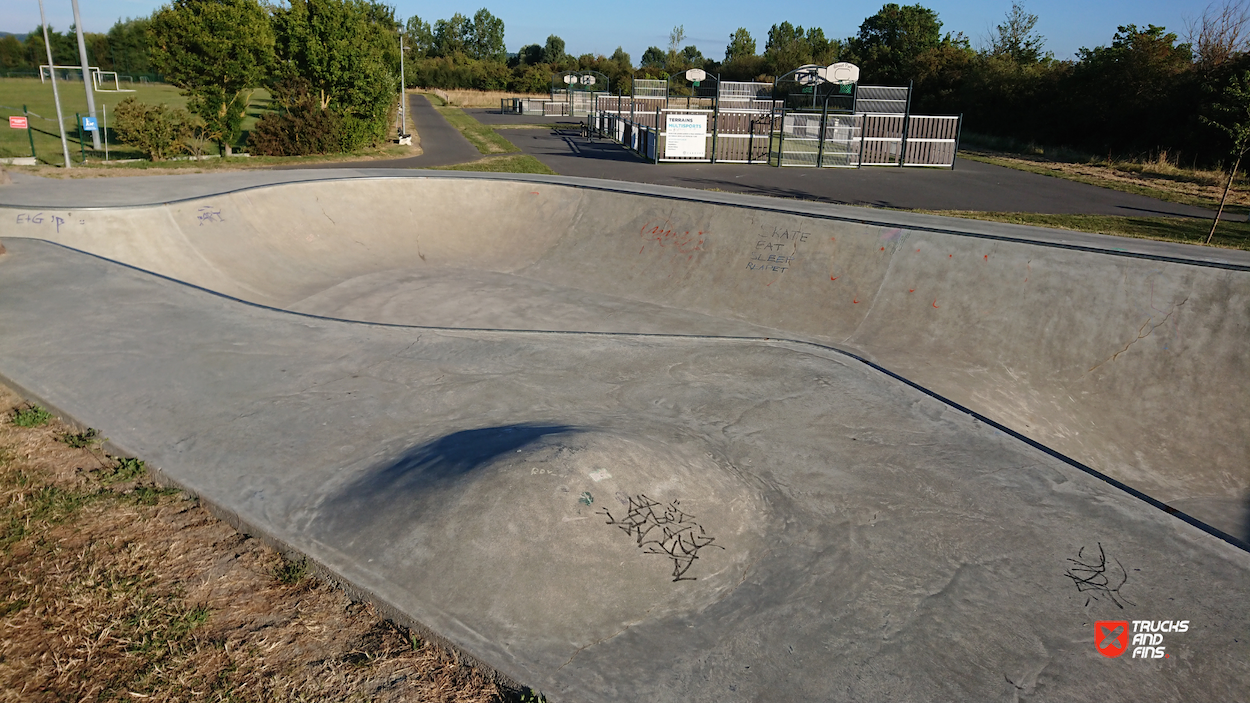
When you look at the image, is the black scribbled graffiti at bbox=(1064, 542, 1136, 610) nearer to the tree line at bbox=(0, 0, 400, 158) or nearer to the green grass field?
the tree line at bbox=(0, 0, 400, 158)

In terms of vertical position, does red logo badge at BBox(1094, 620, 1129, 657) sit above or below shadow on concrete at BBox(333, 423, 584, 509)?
below

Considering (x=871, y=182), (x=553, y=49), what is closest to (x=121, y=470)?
(x=871, y=182)

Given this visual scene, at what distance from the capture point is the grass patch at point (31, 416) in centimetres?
579

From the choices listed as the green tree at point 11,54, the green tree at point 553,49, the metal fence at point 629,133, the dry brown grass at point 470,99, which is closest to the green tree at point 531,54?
the green tree at point 553,49

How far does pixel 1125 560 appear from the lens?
468 centimetres

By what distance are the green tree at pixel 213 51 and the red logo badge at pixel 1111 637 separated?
26849 millimetres

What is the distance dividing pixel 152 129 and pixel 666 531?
950 inches

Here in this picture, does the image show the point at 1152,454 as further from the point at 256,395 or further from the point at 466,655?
the point at 256,395

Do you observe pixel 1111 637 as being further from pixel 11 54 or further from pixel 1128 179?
pixel 11 54

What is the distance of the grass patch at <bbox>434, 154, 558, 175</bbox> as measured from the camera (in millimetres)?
22844

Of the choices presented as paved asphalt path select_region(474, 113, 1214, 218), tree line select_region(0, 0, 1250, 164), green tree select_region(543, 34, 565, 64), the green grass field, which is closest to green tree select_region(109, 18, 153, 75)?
the green grass field

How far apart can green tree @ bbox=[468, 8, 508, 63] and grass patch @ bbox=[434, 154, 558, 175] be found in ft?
410

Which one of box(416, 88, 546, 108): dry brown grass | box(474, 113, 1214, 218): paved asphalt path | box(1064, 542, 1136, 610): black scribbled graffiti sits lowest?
box(1064, 542, 1136, 610): black scribbled graffiti

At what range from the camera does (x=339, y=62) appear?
2702 cm
